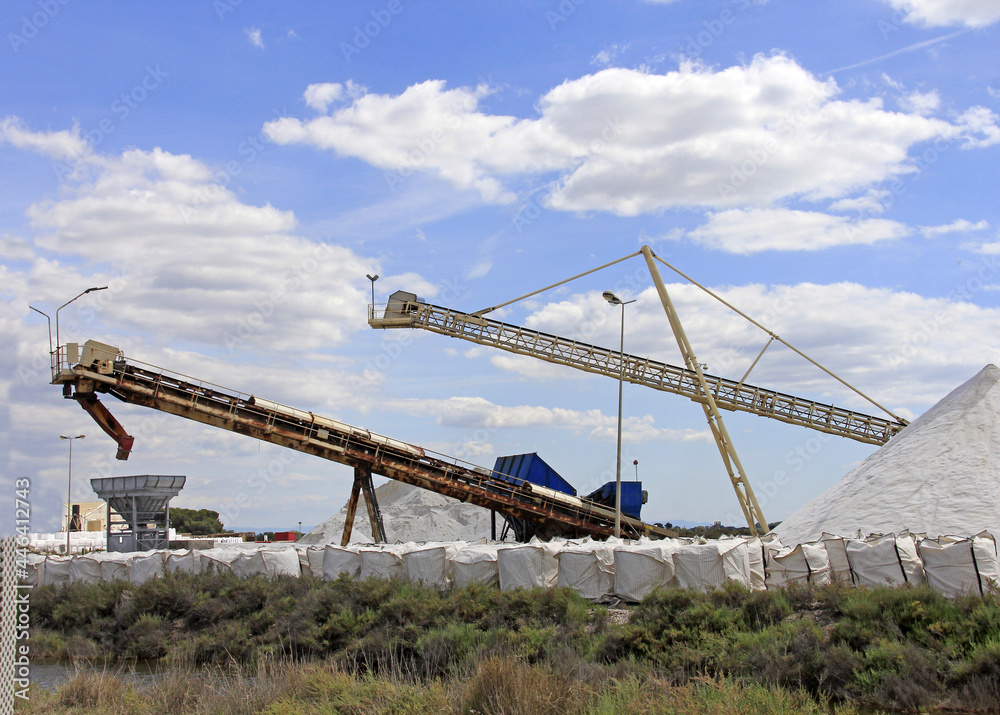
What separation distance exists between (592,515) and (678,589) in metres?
15.9

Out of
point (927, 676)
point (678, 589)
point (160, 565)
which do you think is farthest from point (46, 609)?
point (927, 676)

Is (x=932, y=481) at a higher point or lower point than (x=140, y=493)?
lower

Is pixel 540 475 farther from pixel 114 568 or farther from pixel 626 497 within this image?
pixel 114 568

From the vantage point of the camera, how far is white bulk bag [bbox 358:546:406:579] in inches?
792

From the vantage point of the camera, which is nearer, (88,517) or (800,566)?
(800,566)

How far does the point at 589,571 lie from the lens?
58.1ft

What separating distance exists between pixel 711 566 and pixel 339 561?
1026 centimetres

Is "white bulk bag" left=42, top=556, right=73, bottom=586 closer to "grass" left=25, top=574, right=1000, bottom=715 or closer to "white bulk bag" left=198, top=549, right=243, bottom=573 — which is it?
"grass" left=25, top=574, right=1000, bottom=715

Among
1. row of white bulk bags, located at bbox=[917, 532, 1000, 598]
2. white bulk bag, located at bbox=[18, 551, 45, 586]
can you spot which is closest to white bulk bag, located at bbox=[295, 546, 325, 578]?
white bulk bag, located at bbox=[18, 551, 45, 586]

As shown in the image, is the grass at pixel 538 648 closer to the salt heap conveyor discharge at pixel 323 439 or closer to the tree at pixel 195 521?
the salt heap conveyor discharge at pixel 323 439

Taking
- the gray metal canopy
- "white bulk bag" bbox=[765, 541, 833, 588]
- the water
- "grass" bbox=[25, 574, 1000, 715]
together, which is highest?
the gray metal canopy

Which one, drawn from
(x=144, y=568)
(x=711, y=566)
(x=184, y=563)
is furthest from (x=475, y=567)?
(x=144, y=568)

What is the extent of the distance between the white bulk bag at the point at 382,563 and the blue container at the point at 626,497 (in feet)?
47.7

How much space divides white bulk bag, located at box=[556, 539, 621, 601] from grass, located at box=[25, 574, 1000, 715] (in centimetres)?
113
